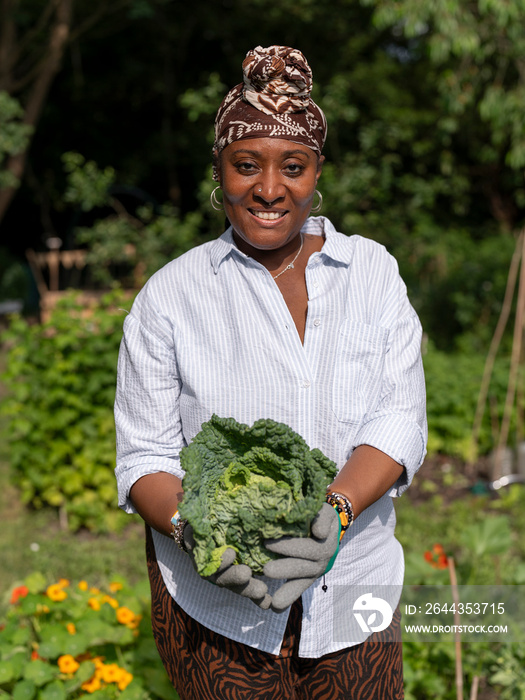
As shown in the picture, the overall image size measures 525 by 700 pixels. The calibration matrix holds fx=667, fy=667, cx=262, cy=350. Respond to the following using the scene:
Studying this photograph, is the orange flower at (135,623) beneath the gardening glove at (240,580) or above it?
beneath

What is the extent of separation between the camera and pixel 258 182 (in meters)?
1.56

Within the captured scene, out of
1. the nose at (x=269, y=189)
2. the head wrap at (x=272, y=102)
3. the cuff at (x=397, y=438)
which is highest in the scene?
the head wrap at (x=272, y=102)

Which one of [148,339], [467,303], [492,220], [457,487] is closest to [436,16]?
[467,303]

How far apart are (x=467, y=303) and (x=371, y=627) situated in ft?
20.0

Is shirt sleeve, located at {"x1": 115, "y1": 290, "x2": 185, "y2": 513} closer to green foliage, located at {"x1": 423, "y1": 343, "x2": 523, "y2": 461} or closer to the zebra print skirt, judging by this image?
the zebra print skirt

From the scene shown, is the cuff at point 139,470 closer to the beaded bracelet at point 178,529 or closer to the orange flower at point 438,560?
the beaded bracelet at point 178,529

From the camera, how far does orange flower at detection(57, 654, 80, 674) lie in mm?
2404

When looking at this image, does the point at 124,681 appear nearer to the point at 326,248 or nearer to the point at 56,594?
the point at 56,594

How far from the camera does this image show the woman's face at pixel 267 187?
5.09 ft

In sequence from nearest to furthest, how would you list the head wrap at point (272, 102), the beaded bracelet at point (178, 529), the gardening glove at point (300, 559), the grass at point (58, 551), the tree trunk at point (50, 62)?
the gardening glove at point (300, 559) → the beaded bracelet at point (178, 529) → the head wrap at point (272, 102) → the grass at point (58, 551) → the tree trunk at point (50, 62)

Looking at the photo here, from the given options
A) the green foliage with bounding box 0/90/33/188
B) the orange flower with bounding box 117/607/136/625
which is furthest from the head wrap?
the green foliage with bounding box 0/90/33/188

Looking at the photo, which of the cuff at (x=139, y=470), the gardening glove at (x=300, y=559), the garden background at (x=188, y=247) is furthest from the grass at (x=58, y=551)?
the gardening glove at (x=300, y=559)

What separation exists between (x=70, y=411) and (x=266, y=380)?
303 cm

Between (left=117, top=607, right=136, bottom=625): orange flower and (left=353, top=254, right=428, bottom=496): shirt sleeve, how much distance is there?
1435 mm
